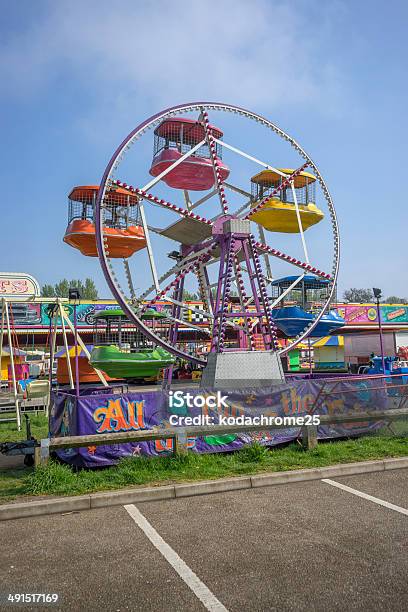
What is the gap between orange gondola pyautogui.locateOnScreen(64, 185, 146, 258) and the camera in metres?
16.7

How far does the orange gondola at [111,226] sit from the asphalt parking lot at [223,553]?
35.9ft

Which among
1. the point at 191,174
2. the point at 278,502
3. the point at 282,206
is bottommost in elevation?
the point at 278,502

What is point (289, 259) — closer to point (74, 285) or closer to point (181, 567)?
point (181, 567)

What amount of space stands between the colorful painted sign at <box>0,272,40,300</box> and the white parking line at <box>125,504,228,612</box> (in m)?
40.1

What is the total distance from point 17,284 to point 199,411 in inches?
1512

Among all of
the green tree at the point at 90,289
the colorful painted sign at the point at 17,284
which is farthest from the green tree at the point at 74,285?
the colorful painted sign at the point at 17,284

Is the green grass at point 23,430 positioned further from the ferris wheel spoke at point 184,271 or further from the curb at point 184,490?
the curb at point 184,490

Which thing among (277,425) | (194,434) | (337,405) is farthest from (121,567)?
(337,405)

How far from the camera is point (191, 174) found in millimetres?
18094

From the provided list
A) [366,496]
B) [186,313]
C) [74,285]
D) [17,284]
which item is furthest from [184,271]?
[74,285]

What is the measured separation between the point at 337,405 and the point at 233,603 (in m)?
7.09

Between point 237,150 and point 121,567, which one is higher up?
point 237,150

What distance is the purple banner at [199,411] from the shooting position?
9.40 m

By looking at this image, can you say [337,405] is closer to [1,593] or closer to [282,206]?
[1,593]
